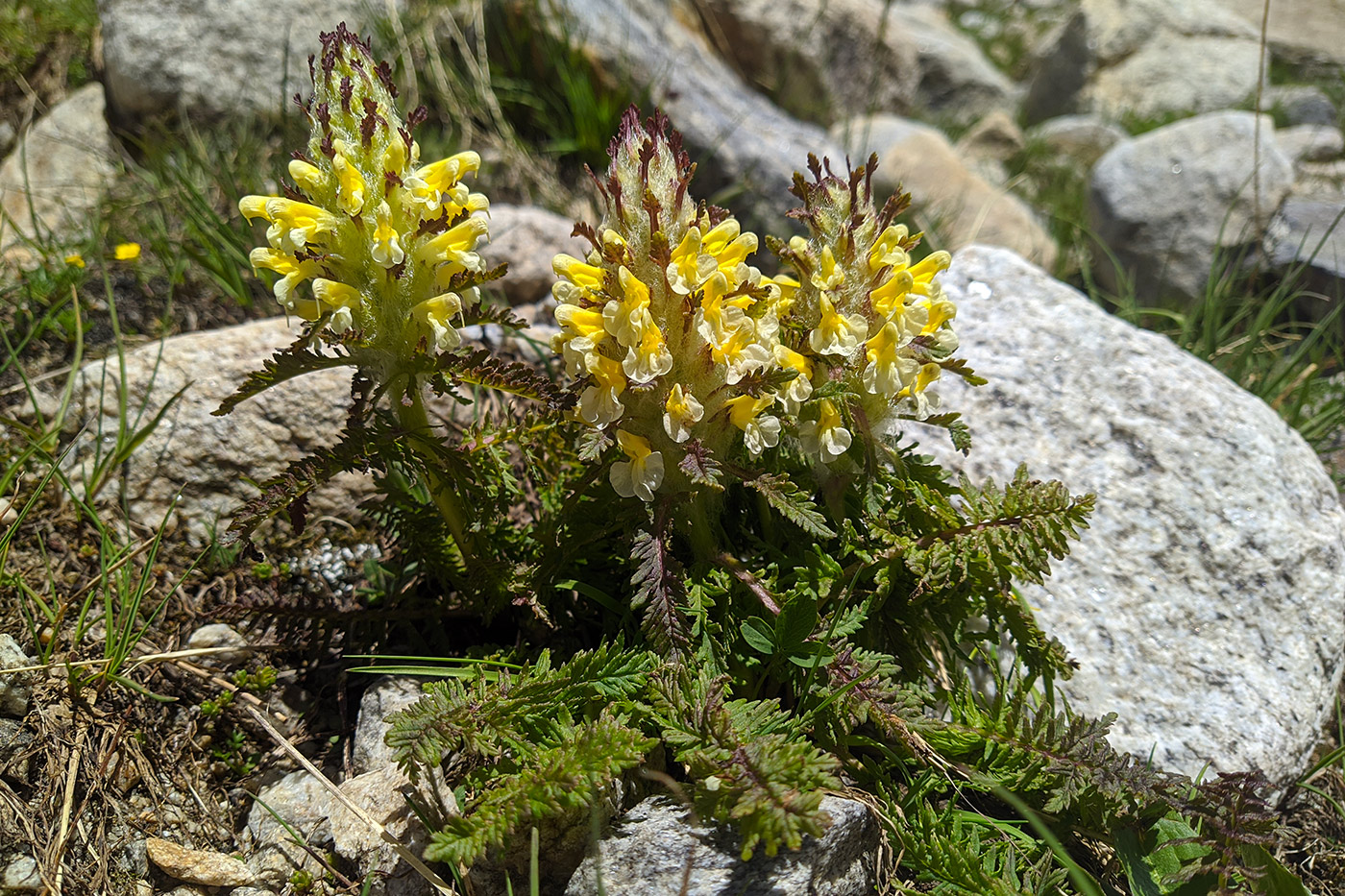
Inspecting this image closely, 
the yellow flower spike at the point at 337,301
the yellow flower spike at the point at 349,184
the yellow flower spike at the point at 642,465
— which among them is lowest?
the yellow flower spike at the point at 642,465

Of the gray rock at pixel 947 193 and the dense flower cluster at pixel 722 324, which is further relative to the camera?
the gray rock at pixel 947 193

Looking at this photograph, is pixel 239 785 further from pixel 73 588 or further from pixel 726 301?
pixel 726 301

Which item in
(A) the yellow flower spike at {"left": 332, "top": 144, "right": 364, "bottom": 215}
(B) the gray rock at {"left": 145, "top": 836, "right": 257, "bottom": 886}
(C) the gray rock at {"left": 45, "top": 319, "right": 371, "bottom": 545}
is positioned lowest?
(B) the gray rock at {"left": 145, "top": 836, "right": 257, "bottom": 886}

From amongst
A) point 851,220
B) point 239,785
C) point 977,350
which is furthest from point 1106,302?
point 239,785

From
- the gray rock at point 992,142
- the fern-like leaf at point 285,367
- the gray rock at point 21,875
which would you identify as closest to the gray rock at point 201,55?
the fern-like leaf at point 285,367

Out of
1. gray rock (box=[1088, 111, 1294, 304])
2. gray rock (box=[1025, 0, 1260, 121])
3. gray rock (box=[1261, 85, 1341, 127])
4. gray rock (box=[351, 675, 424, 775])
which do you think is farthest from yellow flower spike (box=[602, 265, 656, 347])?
gray rock (box=[1025, 0, 1260, 121])

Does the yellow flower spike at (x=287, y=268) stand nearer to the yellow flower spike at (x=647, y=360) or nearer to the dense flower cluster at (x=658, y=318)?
the dense flower cluster at (x=658, y=318)

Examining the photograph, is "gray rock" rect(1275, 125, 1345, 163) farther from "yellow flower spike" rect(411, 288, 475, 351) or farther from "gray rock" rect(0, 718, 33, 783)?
"gray rock" rect(0, 718, 33, 783)
